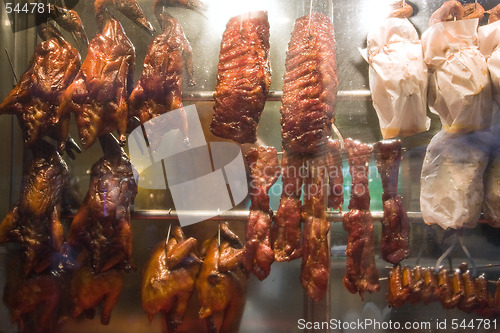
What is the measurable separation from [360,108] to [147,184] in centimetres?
149

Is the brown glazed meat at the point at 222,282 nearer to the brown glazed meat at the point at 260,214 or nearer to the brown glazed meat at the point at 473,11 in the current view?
the brown glazed meat at the point at 260,214

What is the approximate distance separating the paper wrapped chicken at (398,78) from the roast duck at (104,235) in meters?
1.49

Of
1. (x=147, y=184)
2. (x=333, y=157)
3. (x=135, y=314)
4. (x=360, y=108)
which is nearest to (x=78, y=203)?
(x=147, y=184)

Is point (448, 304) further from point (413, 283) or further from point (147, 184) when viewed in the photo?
point (147, 184)

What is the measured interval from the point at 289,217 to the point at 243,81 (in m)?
0.77

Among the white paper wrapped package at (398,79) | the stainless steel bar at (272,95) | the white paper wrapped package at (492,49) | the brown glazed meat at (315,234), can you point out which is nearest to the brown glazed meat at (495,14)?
the white paper wrapped package at (492,49)

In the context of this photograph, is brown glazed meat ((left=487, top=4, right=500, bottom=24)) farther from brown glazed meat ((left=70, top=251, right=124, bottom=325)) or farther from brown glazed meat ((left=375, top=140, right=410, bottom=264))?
brown glazed meat ((left=70, top=251, right=124, bottom=325))

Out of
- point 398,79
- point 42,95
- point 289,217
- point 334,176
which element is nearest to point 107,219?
point 42,95

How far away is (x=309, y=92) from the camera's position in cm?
236

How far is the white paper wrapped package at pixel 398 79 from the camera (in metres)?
2.40

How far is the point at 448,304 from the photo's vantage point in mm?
2506

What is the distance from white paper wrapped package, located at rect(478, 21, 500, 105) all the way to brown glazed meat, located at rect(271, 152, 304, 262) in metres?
1.08

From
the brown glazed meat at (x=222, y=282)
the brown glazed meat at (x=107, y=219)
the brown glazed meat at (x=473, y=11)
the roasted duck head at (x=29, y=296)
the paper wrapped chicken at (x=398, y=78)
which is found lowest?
the roasted duck head at (x=29, y=296)

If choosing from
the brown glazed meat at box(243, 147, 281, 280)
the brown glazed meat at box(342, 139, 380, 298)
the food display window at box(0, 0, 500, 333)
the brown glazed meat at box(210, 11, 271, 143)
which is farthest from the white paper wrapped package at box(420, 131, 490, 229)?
the brown glazed meat at box(210, 11, 271, 143)
